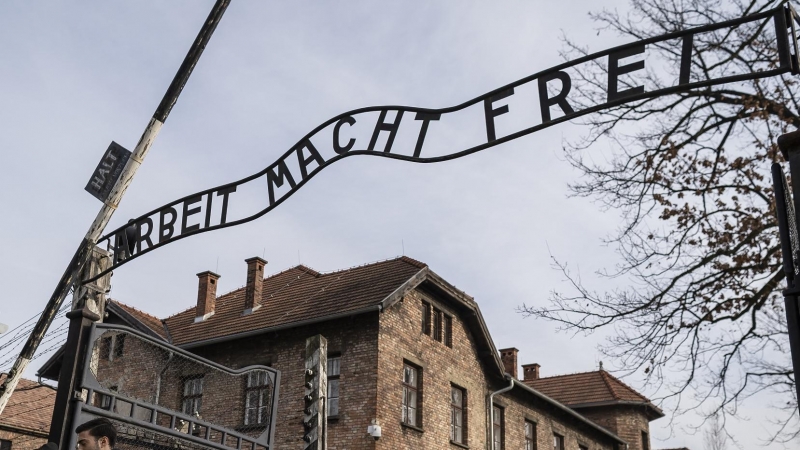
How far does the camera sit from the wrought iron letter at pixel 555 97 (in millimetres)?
4516

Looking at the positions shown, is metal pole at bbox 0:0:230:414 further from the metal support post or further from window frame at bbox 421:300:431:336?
window frame at bbox 421:300:431:336

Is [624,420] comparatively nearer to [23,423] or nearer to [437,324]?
[437,324]

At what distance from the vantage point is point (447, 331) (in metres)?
23.9

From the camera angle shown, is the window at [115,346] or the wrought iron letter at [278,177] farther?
the window at [115,346]

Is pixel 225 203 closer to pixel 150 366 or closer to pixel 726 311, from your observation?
pixel 726 311

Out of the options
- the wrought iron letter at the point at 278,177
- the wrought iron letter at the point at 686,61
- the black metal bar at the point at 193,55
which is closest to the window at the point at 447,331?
the black metal bar at the point at 193,55

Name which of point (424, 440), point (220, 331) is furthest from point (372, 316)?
point (220, 331)

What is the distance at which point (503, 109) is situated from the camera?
479 cm

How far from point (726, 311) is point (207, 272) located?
58.5 ft

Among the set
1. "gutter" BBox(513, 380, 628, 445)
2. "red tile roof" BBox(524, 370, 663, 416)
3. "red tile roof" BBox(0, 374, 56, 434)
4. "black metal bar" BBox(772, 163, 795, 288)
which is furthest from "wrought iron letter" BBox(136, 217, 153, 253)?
"red tile roof" BBox(524, 370, 663, 416)

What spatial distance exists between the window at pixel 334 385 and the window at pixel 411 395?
1.82 metres

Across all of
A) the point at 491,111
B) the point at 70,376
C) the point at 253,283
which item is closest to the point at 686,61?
the point at 491,111

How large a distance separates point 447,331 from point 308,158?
1842cm

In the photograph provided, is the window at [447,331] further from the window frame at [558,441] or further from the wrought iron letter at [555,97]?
the wrought iron letter at [555,97]
